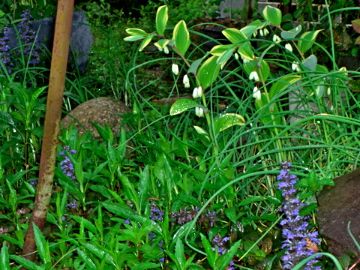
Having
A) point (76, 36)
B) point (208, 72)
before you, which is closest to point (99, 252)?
point (208, 72)

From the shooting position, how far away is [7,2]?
6.79 meters

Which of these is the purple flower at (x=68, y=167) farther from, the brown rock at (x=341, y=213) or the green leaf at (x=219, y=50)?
the brown rock at (x=341, y=213)

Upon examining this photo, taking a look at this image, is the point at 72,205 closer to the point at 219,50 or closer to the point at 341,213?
the point at 219,50

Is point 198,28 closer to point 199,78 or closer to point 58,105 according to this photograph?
point 199,78

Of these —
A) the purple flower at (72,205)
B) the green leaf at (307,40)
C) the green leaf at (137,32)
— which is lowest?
the purple flower at (72,205)

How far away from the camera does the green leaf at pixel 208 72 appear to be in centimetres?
333

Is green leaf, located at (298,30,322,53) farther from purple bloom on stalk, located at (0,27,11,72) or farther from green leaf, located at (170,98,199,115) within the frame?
purple bloom on stalk, located at (0,27,11,72)

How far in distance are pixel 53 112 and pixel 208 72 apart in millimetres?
786

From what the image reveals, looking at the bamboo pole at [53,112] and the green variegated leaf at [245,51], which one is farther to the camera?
the green variegated leaf at [245,51]

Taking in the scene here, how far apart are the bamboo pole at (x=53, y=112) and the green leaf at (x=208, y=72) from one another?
0.73 m

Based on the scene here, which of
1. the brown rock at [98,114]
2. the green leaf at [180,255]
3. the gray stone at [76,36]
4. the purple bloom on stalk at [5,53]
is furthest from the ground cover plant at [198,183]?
the gray stone at [76,36]

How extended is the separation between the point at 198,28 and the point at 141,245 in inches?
190

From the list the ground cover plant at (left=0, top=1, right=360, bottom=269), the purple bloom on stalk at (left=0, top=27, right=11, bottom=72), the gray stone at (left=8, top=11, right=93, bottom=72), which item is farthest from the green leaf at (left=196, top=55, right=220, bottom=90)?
the gray stone at (left=8, top=11, right=93, bottom=72)

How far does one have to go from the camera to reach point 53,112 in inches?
109
